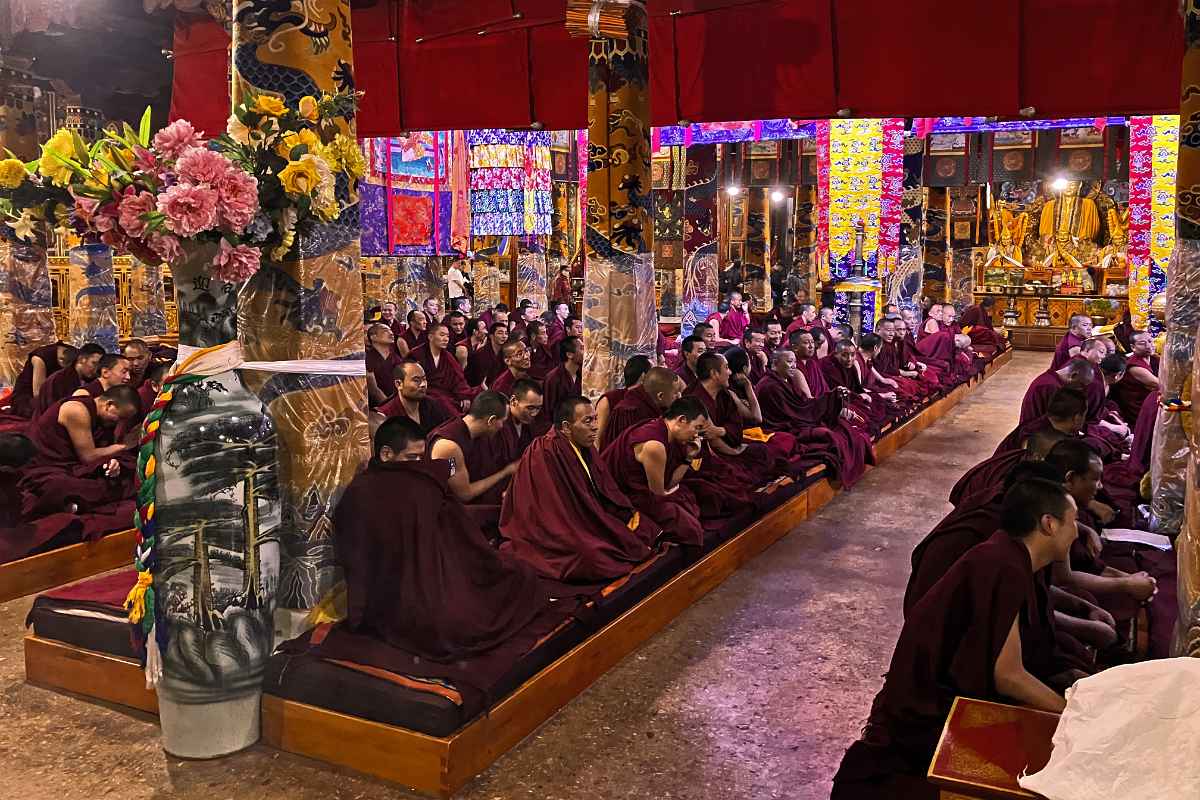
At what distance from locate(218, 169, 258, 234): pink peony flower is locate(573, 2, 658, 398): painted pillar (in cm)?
392

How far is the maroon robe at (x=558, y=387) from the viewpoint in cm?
827

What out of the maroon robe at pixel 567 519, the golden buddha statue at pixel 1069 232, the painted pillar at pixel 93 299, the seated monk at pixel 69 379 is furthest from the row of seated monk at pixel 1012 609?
the golden buddha statue at pixel 1069 232

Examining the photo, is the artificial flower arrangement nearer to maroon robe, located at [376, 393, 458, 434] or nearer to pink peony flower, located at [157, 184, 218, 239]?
pink peony flower, located at [157, 184, 218, 239]

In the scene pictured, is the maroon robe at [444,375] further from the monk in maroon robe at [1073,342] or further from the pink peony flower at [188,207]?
the pink peony flower at [188,207]

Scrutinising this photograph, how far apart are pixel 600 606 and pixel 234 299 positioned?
76.9 inches

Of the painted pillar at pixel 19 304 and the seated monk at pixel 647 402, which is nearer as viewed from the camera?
the seated monk at pixel 647 402

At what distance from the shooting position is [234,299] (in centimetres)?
354

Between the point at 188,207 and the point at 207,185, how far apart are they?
9cm

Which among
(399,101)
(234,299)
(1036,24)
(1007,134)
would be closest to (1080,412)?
(1036,24)

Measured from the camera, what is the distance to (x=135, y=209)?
10.7ft

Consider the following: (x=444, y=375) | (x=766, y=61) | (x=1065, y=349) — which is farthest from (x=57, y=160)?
(x=1065, y=349)

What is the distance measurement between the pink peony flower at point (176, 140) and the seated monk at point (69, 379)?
444 centimetres

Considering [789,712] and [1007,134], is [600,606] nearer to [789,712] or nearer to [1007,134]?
[789,712]

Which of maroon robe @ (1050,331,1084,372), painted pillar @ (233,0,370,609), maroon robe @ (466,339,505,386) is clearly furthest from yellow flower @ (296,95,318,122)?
maroon robe @ (1050,331,1084,372)
